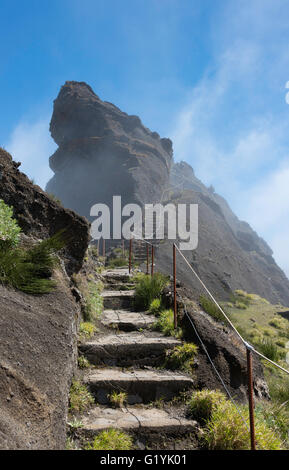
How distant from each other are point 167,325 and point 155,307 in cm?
106

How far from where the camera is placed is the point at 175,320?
206 inches

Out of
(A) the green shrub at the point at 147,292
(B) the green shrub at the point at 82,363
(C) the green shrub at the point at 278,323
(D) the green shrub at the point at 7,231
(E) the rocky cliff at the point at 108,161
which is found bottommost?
(C) the green shrub at the point at 278,323

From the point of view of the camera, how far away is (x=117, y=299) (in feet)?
23.7

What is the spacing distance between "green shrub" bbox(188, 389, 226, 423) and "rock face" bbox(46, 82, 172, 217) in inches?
1942

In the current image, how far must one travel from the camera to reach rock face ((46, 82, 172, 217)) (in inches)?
2237

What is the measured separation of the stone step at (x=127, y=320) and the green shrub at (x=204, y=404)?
219cm

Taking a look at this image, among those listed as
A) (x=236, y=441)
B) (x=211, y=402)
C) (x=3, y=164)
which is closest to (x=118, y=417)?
(x=211, y=402)

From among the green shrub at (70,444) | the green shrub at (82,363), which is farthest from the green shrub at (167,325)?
the green shrub at (70,444)

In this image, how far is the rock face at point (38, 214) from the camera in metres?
5.24

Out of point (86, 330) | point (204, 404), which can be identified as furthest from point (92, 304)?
point (204, 404)

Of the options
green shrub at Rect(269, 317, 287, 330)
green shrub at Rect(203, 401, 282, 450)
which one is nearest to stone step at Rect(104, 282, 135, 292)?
green shrub at Rect(203, 401, 282, 450)

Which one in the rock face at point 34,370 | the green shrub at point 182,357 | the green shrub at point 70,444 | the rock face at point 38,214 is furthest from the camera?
the rock face at point 38,214

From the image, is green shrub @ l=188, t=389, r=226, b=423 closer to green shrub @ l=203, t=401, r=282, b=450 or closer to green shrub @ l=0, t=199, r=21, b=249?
green shrub @ l=203, t=401, r=282, b=450

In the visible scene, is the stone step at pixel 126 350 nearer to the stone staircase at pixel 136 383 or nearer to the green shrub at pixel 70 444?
the stone staircase at pixel 136 383
